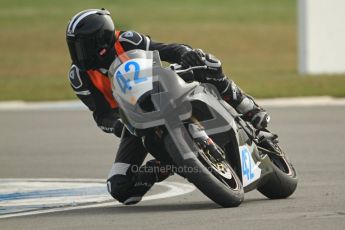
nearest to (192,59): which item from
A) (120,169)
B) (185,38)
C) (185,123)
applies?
(185,123)

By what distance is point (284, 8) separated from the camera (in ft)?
190

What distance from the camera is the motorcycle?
26.3 ft

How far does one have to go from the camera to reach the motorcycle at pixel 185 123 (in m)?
8.02

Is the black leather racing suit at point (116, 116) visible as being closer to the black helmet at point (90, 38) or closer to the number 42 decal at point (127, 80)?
the black helmet at point (90, 38)

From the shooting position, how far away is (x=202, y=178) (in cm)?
799

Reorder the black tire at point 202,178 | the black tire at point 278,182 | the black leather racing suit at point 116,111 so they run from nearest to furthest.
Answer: the black tire at point 202,178 < the black leather racing suit at point 116,111 < the black tire at point 278,182

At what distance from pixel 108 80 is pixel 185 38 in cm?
3431

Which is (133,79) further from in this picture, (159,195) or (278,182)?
(159,195)

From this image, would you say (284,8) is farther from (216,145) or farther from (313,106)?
(216,145)

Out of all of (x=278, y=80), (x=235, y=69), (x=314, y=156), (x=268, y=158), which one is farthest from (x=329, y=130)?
(x=235, y=69)

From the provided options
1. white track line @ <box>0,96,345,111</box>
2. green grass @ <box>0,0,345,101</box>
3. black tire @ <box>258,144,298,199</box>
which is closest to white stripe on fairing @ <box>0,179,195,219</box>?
black tire @ <box>258,144,298,199</box>

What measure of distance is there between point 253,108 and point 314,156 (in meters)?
3.56

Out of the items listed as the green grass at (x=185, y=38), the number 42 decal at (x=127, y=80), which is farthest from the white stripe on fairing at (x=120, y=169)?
the green grass at (x=185, y=38)

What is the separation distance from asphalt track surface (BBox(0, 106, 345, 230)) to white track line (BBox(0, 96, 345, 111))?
65 cm
